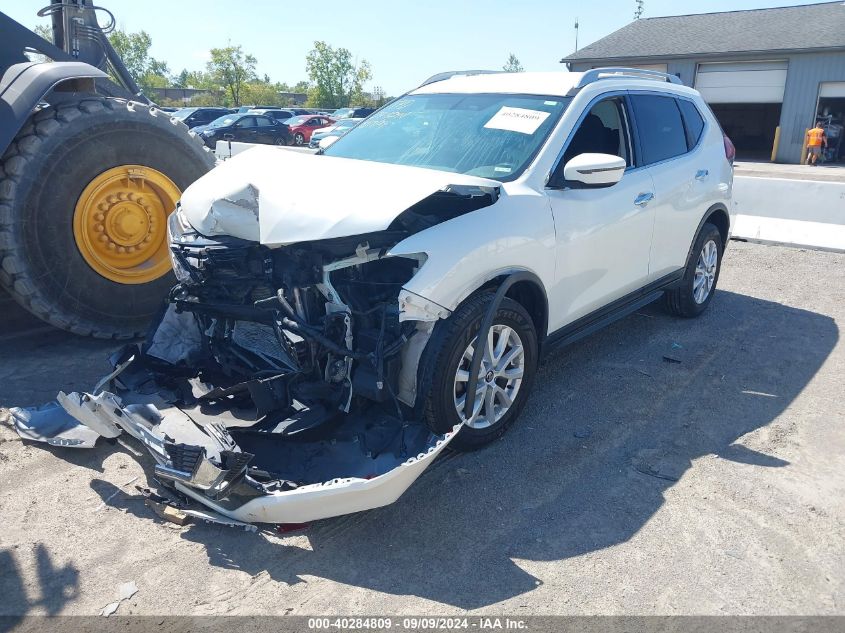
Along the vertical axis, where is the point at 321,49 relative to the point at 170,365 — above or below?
above

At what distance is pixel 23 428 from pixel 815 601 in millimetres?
4129

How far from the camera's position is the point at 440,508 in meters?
3.37

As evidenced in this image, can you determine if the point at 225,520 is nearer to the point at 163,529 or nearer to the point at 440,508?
the point at 163,529

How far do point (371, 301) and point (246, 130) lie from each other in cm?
2467

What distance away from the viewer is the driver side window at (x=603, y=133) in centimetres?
431

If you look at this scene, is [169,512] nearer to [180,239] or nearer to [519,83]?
[180,239]

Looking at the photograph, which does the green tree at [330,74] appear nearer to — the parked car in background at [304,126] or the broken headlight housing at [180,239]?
the parked car in background at [304,126]

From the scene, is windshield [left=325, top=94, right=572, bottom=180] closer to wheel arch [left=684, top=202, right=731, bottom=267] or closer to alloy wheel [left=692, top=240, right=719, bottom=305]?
wheel arch [left=684, top=202, right=731, bottom=267]

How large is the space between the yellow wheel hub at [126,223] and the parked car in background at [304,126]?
24519 mm

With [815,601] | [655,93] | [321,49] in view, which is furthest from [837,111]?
[321,49]

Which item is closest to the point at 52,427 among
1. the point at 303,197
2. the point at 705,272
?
the point at 303,197

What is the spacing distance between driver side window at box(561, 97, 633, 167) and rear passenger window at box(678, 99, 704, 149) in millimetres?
1098

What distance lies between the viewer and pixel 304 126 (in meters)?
29.8

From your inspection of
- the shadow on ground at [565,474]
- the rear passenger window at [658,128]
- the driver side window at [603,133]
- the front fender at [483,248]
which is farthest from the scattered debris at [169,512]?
the rear passenger window at [658,128]
